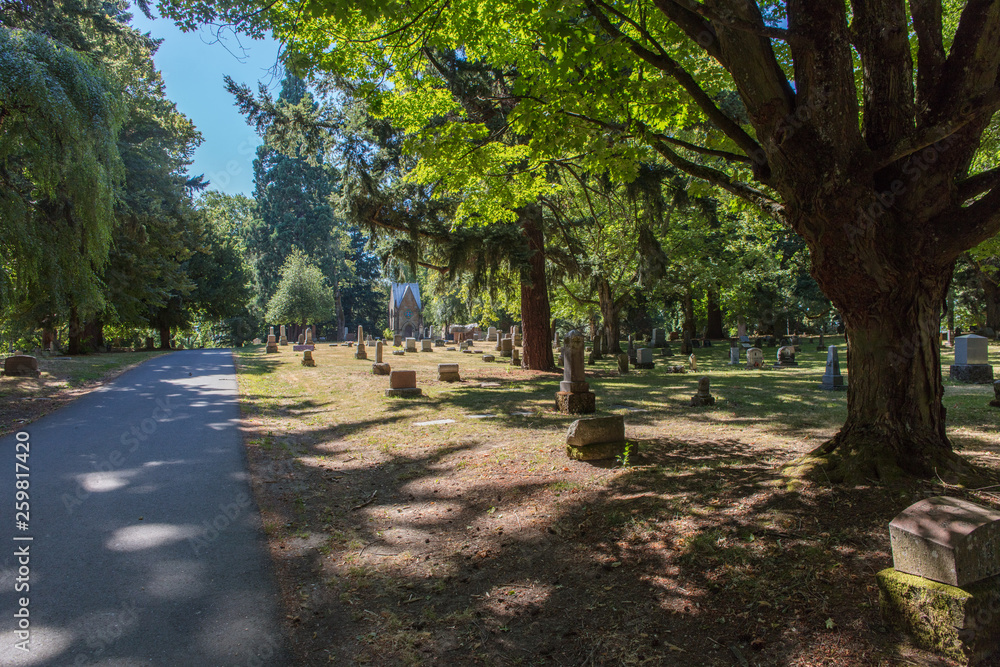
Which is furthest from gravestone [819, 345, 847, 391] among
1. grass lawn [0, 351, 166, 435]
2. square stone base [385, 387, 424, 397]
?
grass lawn [0, 351, 166, 435]

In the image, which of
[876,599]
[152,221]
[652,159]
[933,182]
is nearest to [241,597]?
[876,599]

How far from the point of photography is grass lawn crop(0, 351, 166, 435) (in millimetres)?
9148

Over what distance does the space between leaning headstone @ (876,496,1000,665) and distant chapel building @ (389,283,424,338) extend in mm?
52225

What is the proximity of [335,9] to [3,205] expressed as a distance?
8892 mm

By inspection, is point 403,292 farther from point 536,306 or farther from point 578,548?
point 578,548

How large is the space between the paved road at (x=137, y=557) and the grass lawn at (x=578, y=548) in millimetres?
291

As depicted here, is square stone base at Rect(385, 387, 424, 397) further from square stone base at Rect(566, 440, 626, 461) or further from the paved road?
square stone base at Rect(566, 440, 626, 461)

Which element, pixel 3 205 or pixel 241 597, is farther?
pixel 3 205

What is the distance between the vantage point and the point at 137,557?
3953mm

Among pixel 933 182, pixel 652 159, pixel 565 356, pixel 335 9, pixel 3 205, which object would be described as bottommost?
pixel 565 356

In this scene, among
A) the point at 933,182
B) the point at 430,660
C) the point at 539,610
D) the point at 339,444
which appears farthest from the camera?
the point at 339,444

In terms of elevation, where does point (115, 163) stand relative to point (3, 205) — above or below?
above

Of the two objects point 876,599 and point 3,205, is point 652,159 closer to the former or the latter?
point 876,599

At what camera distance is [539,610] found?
341cm
